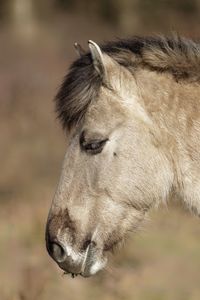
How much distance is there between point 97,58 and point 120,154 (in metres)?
0.54

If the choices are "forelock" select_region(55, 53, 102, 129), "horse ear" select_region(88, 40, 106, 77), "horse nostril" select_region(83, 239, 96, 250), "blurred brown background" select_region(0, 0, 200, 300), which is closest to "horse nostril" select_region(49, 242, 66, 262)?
"horse nostril" select_region(83, 239, 96, 250)

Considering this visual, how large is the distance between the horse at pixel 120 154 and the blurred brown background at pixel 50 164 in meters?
0.30

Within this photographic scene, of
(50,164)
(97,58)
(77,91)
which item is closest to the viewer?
(97,58)

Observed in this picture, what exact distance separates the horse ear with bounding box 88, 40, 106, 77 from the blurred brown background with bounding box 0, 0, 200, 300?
0.70 meters

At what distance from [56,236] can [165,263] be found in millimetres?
5318

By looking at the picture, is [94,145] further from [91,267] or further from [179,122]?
[91,267]

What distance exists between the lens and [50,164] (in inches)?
620

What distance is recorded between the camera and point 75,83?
5129 mm

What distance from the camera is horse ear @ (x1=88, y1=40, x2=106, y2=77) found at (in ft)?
16.1

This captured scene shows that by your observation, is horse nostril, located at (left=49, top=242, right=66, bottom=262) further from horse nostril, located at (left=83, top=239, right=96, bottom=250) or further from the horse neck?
the horse neck

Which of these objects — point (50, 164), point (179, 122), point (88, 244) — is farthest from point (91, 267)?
point (50, 164)

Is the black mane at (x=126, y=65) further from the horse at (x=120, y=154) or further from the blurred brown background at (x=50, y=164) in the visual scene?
the blurred brown background at (x=50, y=164)

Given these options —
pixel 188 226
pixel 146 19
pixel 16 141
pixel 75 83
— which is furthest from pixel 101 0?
pixel 75 83

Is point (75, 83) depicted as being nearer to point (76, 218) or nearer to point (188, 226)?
point (76, 218)
